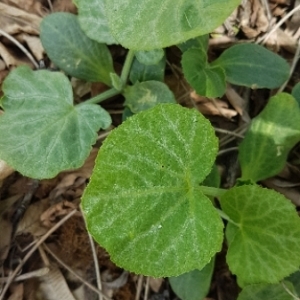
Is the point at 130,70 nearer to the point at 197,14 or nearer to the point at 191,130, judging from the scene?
the point at 191,130

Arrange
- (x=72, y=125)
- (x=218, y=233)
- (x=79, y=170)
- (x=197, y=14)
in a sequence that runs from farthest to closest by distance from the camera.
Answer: (x=79, y=170) < (x=72, y=125) < (x=218, y=233) < (x=197, y=14)

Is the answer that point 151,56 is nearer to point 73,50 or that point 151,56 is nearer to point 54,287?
point 73,50

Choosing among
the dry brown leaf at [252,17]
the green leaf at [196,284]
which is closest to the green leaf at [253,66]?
the dry brown leaf at [252,17]

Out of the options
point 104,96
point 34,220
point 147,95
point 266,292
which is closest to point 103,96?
point 104,96

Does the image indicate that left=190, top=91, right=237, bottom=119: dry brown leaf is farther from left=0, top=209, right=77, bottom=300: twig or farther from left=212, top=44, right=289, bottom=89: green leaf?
left=0, top=209, right=77, bottom=300: twig

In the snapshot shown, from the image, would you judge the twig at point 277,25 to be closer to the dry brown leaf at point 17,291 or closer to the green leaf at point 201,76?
the green leaf at point 201,76

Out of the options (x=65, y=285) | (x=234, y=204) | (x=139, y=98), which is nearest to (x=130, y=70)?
(x=139, y=98)

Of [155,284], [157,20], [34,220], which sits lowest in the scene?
[155,284]
